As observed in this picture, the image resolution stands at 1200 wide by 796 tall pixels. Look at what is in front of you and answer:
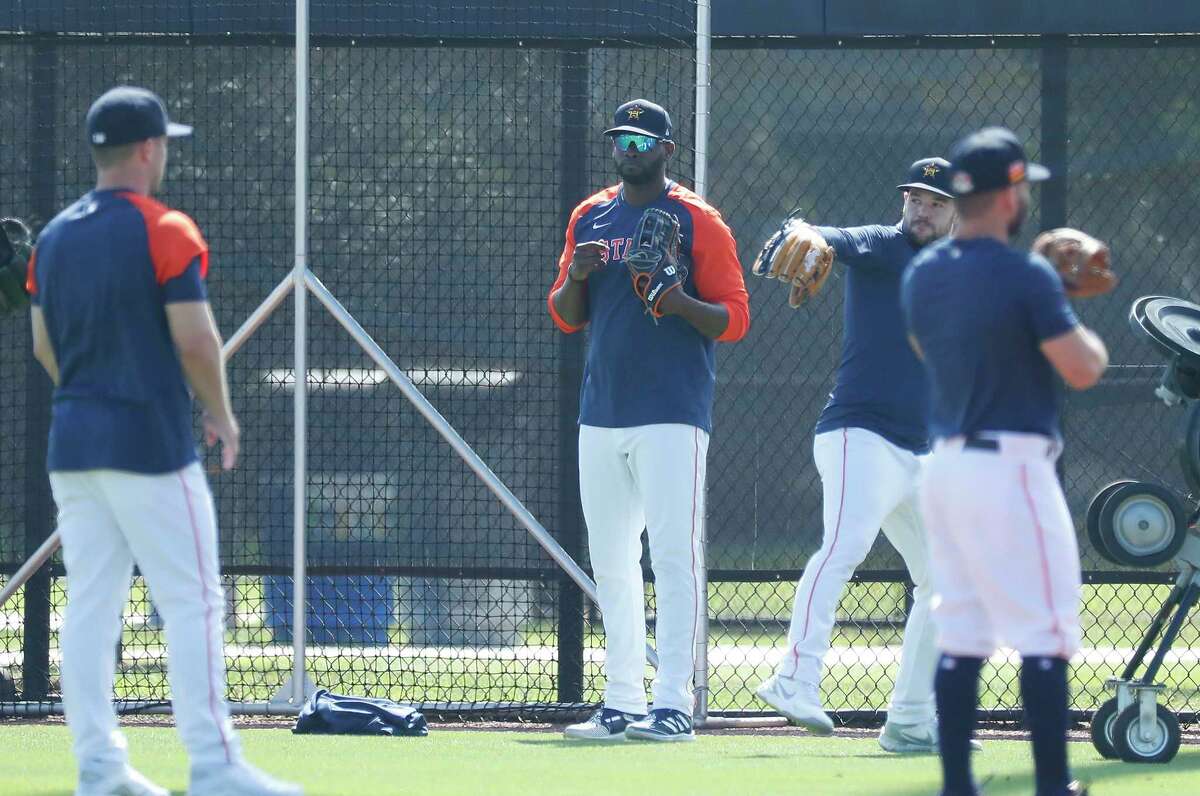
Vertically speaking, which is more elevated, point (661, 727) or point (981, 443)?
point (981, 443)

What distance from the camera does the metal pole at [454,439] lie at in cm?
631

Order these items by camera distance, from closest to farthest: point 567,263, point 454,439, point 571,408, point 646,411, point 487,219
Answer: point 646,411
point 567,263
point 454,439
point 571,408
point 487,219

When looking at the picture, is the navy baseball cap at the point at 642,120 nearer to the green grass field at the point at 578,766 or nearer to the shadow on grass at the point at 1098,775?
the green grass field at the point at 578,766

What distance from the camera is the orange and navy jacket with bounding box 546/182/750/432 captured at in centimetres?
561

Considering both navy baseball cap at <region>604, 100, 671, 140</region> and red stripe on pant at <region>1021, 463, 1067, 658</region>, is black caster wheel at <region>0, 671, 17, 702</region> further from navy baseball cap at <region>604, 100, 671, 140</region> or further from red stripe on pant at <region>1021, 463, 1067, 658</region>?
red stripe on pant at <region>1021, 463, 1067, 658</region>

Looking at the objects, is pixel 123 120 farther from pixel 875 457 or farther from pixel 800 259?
pixel 875 457

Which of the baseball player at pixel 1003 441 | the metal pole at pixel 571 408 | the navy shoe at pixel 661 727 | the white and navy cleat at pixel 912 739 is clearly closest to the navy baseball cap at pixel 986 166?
the baseball player at pixel 1003 441

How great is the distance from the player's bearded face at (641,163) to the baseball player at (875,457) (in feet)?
2.09

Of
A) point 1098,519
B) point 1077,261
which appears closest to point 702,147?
point 1098,519

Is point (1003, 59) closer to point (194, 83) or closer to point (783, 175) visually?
point (783, 175)

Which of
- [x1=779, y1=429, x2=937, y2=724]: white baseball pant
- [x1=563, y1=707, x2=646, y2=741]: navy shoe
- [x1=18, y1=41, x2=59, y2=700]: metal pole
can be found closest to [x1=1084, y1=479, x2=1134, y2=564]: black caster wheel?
[x1=779, y1=429, x2=937, y2=724]: white baseball pant

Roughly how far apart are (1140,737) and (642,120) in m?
2.51

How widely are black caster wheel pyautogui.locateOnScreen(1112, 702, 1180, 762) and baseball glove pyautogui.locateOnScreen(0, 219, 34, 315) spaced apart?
3.73m

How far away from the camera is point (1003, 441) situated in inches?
145
